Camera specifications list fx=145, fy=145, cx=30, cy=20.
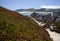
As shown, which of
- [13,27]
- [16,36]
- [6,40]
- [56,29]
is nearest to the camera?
[6,40]

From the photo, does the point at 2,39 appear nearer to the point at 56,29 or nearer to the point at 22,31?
the point at 22,31

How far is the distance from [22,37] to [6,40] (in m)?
1.45

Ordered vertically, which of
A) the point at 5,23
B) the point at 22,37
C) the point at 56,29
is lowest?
the point at 56,29

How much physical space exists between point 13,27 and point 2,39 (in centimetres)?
184

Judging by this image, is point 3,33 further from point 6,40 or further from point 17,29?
point 17,29

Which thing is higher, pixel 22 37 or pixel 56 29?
pixel 22 37

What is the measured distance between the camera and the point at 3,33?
10602 mm

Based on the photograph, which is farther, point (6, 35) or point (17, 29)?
point (17, 29)

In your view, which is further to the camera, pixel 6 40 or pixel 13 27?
pixel 13 27

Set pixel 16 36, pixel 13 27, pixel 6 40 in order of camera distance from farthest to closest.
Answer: pixel 13 27, pixel 16 36, pixel 6 40

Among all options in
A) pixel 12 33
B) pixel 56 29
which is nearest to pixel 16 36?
pixel 12 33

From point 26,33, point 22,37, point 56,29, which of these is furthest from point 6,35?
point 56,29

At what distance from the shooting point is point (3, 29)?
1120 cm

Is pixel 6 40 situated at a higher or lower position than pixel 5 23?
lower
